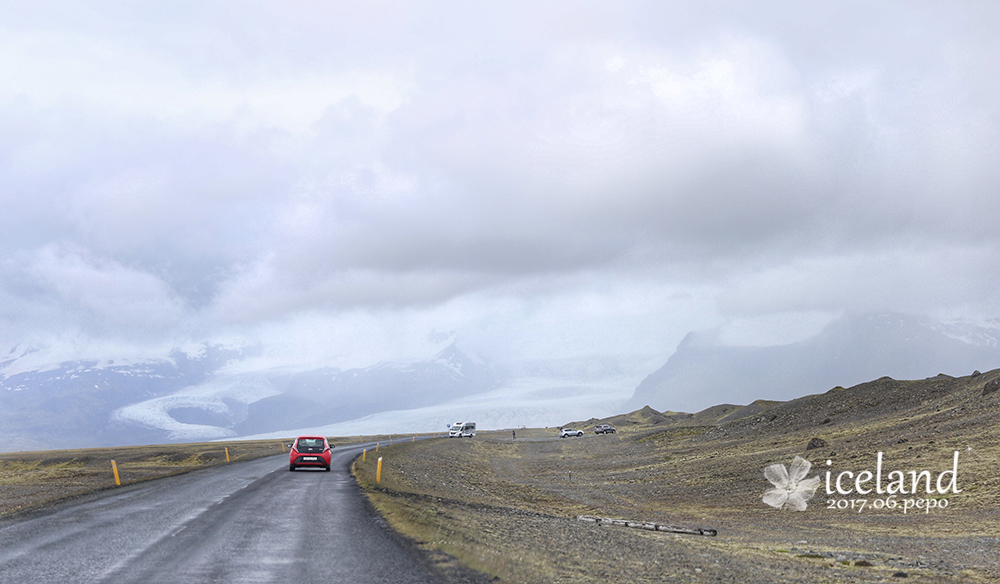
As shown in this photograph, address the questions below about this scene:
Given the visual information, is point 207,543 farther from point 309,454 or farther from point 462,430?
point 462,430

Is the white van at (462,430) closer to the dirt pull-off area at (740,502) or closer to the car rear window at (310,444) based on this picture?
the dirt pull-off area at (740,502)

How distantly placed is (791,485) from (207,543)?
111ft

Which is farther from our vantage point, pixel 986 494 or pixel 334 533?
pixel 986 494

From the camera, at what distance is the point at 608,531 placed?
22891 mm

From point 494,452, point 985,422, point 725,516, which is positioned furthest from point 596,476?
point 494,452

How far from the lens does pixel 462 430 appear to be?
393ft

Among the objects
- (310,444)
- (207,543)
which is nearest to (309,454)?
(310,444)

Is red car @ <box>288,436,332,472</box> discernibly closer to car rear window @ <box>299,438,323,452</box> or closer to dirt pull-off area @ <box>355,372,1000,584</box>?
car rear window @ <box>299,438,323,452</box>

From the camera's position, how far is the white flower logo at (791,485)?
115ft

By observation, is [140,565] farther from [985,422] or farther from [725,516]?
[985,422]

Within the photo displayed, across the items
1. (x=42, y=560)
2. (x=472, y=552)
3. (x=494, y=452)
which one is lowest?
(x=494, y=452)

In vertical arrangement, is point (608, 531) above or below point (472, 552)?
below

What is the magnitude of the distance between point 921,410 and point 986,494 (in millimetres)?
28819

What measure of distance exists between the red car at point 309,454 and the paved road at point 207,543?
15368 millimetres
